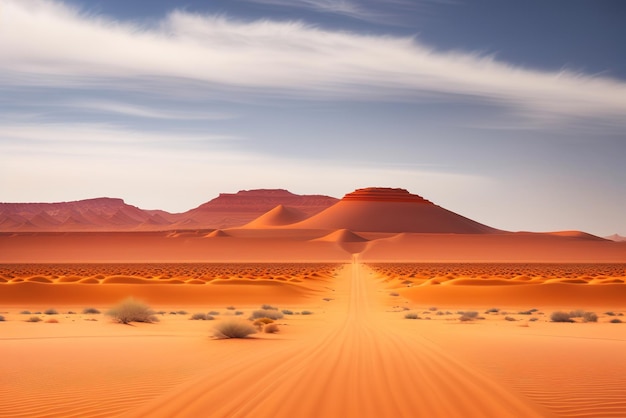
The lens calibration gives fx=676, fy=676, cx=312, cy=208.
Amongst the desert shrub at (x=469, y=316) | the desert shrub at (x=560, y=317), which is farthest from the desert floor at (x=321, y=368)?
the desert shrub at (x=469, y=316)

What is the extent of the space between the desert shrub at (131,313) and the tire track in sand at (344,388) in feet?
31.1

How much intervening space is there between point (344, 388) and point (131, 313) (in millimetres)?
14539

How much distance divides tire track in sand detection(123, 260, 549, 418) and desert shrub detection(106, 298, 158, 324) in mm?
9486

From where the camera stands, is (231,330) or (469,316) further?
(469,316)

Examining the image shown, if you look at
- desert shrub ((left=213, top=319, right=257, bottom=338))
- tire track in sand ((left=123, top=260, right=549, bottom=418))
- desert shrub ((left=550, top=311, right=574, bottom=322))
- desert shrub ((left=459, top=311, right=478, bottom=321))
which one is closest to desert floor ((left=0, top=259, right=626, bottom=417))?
tire track in sand ((left=123, top=260, right=549, bottom=418))

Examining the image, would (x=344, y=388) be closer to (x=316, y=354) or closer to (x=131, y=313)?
(x=316, y=354)

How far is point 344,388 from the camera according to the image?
9992 millimetres

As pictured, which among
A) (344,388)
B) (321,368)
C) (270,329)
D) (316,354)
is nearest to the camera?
(344,388)

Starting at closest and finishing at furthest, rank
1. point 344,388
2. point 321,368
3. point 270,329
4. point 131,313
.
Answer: point 344,388 → point 321,368 → point 270,329 → point 131,313

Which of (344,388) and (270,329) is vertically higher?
(344,388)

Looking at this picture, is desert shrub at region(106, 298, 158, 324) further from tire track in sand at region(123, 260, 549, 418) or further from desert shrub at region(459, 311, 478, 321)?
desert shrub at region(459, 311, 478, 321)

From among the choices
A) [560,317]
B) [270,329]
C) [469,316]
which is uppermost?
[560,317]

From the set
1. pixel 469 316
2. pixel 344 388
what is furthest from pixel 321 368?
pixel 469 316

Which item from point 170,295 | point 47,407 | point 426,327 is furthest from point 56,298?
point 47,407
